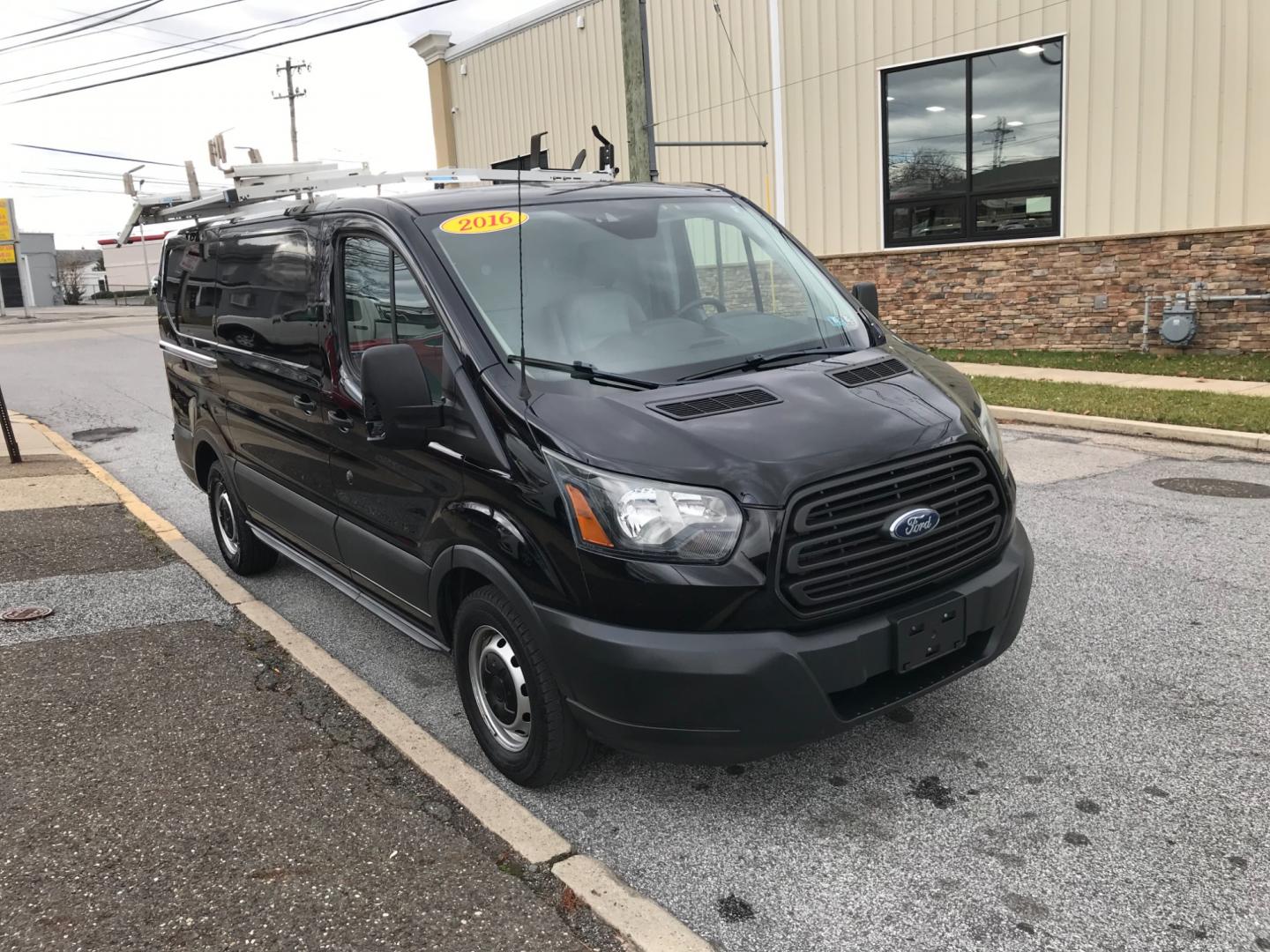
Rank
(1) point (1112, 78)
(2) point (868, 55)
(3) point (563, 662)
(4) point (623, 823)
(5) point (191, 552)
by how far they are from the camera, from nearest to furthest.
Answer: (3) point (563, 662), (4) point (623, 823), (5) point (191, 552), (1) point (1112, 78), (2) point (868, 55)

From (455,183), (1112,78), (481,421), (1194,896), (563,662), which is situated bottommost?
(1194,896)

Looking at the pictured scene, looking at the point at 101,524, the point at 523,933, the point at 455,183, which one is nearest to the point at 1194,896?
the point at 523,933

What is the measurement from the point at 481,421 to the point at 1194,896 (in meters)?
2.50

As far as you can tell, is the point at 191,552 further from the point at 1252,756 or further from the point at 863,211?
the point at 863,211

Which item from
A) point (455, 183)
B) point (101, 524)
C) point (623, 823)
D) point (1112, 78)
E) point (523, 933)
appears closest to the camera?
point (523, 933)

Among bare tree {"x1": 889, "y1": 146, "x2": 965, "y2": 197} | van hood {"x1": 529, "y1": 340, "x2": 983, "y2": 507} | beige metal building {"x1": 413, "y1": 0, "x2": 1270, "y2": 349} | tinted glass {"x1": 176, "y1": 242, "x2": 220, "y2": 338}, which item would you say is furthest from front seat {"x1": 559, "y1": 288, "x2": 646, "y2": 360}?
bare tree {"x1": 889, "y1": 146, "x2": 965, "y2": 197}

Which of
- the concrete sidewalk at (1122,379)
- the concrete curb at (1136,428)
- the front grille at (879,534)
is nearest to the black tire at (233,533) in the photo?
the front grille at (879,534)

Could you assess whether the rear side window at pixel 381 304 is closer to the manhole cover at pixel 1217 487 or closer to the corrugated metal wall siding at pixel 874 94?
the manhole cover at pixel 1217 487

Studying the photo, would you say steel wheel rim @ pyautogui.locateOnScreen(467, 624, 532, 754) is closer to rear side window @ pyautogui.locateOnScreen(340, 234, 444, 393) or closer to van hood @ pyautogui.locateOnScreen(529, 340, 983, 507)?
van hood @ pyautogui.locateOnScreen(529, 340, 983, 507)

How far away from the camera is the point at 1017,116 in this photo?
1502 centimetres

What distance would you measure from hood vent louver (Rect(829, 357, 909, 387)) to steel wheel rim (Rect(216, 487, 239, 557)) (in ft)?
13.2

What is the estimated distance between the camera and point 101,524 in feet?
24.3

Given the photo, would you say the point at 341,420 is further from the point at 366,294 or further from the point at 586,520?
the point at 586,520

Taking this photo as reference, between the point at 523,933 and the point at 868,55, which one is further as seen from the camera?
the point at 868,55
